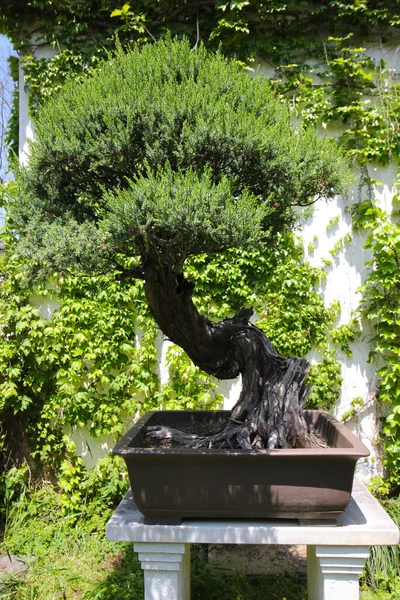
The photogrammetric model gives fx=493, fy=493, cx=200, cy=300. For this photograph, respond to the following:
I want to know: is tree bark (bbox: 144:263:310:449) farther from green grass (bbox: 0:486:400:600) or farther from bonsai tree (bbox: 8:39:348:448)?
green grass (bbox: 0:486:400:600)

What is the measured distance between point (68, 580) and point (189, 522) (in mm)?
1275

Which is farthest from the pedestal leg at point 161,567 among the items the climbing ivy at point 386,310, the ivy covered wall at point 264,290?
the climbing ivy at point 386,310

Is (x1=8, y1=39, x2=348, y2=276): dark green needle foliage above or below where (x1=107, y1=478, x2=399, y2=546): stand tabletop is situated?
above

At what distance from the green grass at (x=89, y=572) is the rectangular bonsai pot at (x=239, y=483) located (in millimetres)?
1131

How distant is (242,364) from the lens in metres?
2.03

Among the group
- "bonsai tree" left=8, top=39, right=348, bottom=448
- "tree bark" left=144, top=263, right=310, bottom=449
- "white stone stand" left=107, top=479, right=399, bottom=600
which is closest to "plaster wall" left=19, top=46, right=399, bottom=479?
"tree bark" left=144, top=263, right=310, bottom=449

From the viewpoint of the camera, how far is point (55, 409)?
350 cm

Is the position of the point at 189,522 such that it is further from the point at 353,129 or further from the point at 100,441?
the point at 353,129

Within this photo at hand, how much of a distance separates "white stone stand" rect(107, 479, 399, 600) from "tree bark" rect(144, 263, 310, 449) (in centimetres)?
28

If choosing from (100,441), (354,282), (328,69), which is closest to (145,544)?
(100,441)

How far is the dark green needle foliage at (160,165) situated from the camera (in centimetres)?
147

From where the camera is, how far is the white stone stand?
1555 millimetres

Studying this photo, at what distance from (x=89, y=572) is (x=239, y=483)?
1.67m

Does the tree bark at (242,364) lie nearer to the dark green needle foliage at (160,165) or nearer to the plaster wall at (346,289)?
the dark green needle foliage at (160,165)
